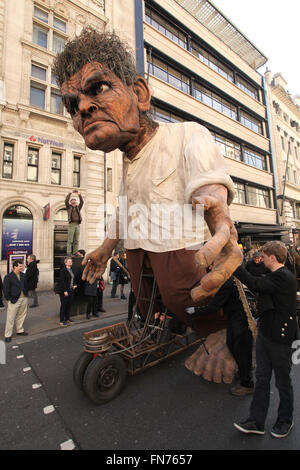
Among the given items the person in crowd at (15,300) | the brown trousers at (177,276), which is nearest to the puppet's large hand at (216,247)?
the brown trousers at (177,276)

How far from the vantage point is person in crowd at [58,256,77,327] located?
5559 millimetres

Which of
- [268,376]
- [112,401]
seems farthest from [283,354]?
[112,401]

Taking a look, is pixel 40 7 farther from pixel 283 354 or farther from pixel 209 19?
pixel 283 354

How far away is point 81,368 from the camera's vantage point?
2594mm

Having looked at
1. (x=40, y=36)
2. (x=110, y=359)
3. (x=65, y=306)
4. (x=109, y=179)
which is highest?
(x=40, y=36)

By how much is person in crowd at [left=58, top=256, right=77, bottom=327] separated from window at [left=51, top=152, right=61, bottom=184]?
675 cm

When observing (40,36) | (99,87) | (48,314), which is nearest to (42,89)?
(40,36)

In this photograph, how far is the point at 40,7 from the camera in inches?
447

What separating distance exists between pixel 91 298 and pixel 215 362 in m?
4.53

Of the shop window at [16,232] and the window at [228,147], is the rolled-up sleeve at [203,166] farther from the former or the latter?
the window at [228,147]

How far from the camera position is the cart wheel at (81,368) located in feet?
8.39

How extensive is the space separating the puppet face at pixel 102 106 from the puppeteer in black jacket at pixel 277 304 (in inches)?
65.3


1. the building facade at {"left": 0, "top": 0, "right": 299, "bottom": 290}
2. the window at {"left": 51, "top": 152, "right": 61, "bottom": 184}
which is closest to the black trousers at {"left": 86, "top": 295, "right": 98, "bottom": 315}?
the building facade at {"left": 0, "top": 0, "right": 299, "bottom": 290}

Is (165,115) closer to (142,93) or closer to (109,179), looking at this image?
(109,179)
